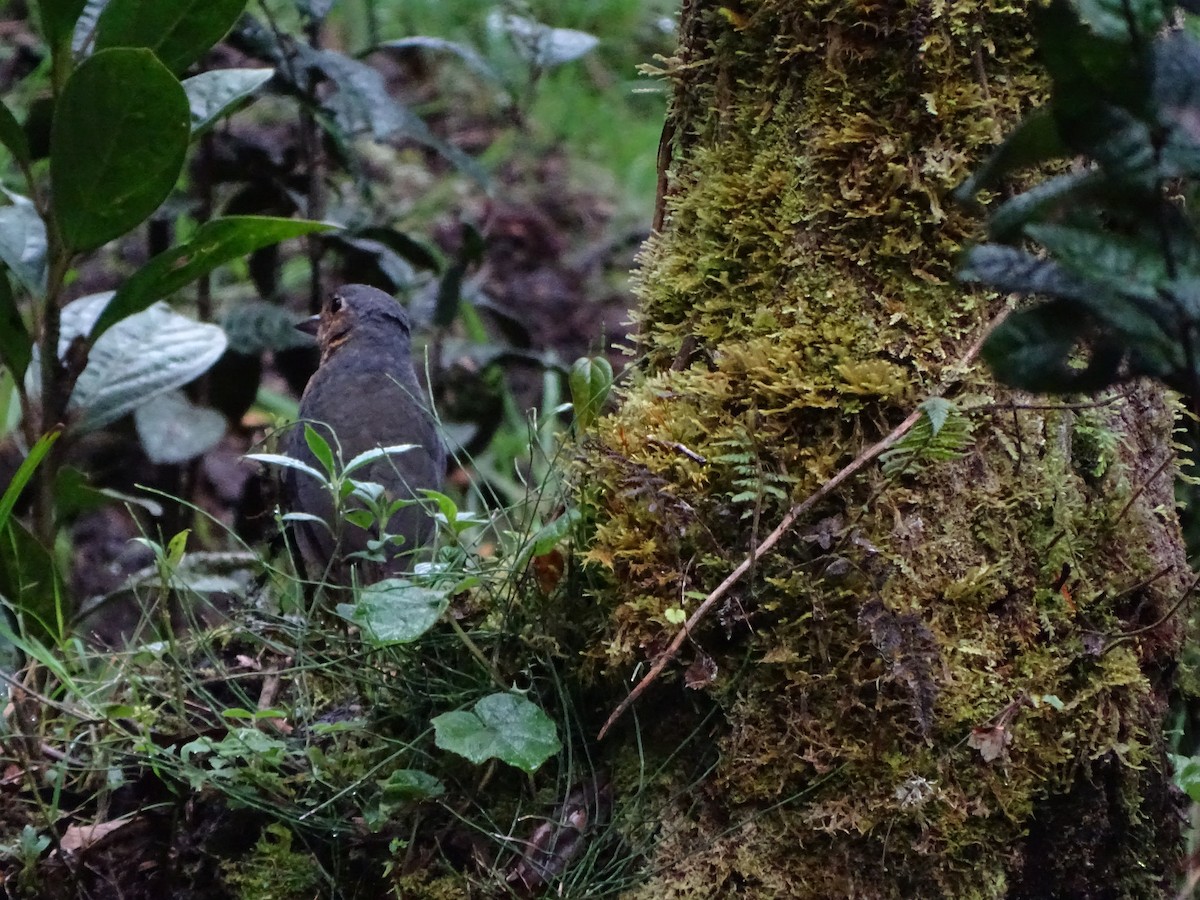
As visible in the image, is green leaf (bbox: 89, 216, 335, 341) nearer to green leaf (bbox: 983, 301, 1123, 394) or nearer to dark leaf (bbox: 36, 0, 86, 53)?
dark leaf (bbox: 36, 0, 86, 53)

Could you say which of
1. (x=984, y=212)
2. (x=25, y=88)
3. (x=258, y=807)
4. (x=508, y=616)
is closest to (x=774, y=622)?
(x=508, y=616)

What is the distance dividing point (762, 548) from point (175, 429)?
2.37 metres

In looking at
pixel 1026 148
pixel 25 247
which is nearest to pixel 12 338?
pixel 25 247

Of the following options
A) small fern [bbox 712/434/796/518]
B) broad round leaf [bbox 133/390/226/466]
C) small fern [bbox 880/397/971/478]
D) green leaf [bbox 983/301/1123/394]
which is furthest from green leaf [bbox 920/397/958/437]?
broad round leaf [bbox 133/390/226/466]

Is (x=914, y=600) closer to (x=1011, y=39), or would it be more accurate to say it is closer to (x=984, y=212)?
(x=984, y=212)

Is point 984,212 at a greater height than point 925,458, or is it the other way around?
point 984,212

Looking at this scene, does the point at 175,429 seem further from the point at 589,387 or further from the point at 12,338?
the point at 589,387

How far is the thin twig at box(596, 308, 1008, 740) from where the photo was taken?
1857 mm

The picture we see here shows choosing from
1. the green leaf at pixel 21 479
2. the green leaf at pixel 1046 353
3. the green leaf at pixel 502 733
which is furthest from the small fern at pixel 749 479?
the green leaf at pixel 21 479

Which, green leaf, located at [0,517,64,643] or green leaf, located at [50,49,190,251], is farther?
green leaf, located at [0,517,64,643]

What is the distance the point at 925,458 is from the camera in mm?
1930

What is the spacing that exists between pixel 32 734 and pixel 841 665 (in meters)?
1.54

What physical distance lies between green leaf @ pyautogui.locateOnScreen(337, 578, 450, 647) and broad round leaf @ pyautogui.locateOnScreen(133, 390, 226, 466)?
182cm

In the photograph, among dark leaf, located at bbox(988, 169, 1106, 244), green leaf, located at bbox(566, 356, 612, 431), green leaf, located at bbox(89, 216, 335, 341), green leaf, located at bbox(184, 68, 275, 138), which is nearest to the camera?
dark leaf, located at bbox(988, 169, 1106, 244)
